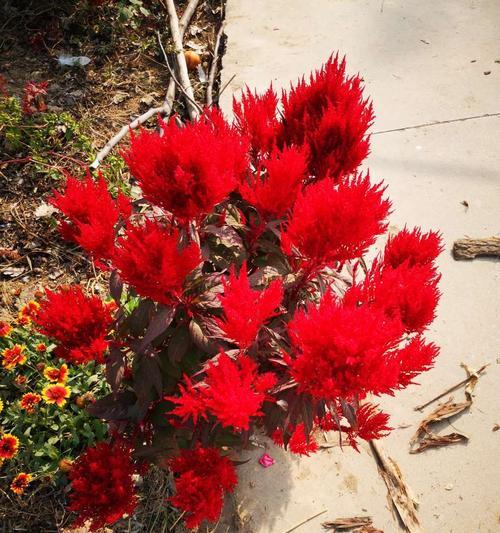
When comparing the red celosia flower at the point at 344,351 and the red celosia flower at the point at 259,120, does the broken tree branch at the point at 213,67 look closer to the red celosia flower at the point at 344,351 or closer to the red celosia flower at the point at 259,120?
the red celosia flower at the point at 259,120

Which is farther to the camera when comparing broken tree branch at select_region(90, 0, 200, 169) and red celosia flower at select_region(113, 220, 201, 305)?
broken tree branch at select_region(90, 0, 200, 169)

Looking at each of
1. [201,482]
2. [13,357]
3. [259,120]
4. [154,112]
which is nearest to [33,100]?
[154,112]

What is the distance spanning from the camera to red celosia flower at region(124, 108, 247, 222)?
1.01 metres

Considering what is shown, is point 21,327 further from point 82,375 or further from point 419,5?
point 419,5

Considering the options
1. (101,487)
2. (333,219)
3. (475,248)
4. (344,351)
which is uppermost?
(333,219)

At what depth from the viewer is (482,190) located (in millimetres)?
2840

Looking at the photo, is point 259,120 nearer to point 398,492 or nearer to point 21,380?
point 21,380

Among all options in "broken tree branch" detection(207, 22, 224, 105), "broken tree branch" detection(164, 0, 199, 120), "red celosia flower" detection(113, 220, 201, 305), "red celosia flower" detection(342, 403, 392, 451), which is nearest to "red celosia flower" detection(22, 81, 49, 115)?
"broken tree branch" detection(164, 0, 199, 120)

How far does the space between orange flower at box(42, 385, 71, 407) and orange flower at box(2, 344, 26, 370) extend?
0.62 feet

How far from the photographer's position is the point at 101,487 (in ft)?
3.78

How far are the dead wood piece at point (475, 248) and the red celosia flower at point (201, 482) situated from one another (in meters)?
1.91

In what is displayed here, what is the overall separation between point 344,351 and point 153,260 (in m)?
0.44

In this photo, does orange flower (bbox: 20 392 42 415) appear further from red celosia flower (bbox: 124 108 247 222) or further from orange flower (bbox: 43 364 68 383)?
red celosia flower (bbox: 124 108 247 222)

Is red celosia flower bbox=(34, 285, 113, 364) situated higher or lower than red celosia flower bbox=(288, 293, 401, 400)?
lower
